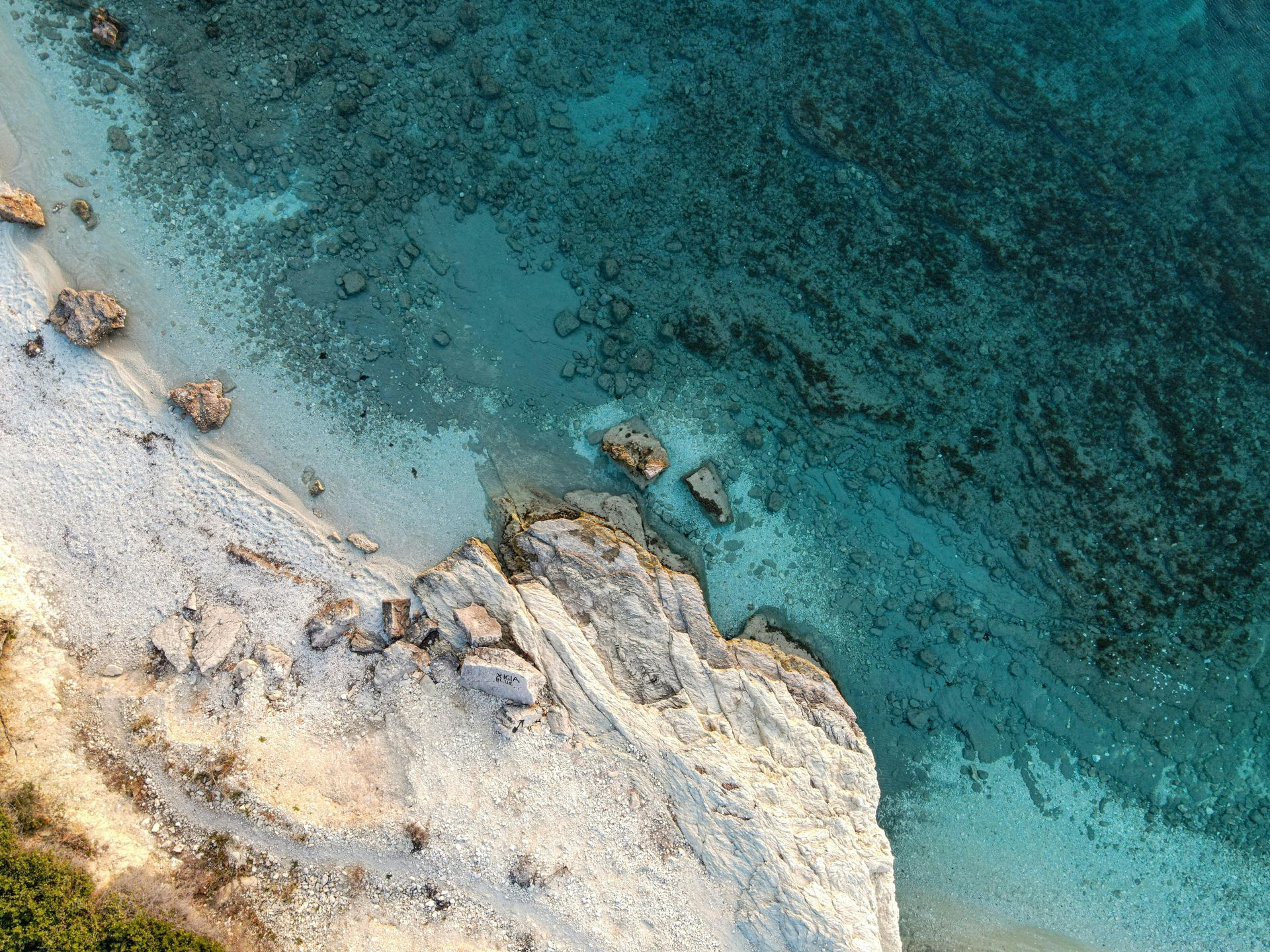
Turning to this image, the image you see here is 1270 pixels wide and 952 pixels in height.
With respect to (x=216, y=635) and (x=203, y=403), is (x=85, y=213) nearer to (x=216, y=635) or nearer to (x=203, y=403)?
(x=203, y=403)

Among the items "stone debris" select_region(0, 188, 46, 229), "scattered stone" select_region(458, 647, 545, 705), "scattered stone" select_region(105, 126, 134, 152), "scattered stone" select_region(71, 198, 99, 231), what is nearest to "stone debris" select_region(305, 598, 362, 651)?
"scattered stone" select_region(458, 647, 545, 705)

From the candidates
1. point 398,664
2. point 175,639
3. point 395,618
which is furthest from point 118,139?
point 398,664

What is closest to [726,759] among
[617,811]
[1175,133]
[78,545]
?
[617,811]

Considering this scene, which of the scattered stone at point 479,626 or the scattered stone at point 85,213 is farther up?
the scattered stone at point 85,213

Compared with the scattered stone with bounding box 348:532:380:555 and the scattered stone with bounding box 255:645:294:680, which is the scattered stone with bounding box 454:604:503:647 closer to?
the scattered stone with bounding box 348:532:380:555

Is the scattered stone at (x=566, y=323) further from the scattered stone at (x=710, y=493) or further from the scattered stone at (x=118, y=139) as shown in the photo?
the scattered stone at (x=118, y=139)

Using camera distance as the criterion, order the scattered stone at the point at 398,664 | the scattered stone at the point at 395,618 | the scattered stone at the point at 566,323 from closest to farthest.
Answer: the scattered stone at the point at 398,664
the scattered stone at the point at 395,618
the scattered stone at the point at 566,323

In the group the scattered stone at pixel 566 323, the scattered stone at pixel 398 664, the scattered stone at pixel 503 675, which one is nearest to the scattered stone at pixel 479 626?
the scattered stone at pixel 503 675
